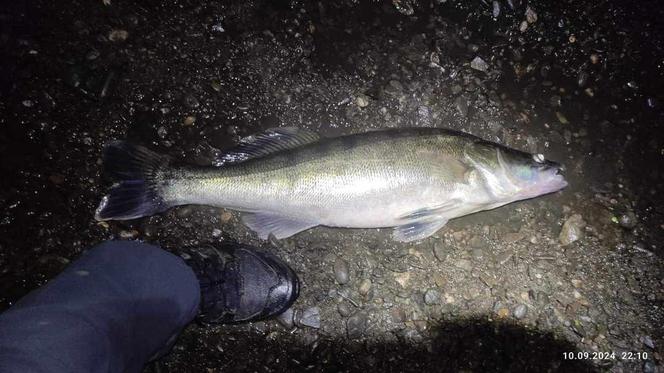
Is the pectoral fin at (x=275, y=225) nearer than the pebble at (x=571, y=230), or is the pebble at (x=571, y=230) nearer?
the pectoral fin at (x=275, y=225)

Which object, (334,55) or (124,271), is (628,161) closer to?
(334,55)

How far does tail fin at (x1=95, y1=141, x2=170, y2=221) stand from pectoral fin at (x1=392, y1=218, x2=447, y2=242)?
1.89 meters

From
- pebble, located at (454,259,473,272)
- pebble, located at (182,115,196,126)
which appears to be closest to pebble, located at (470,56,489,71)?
pebble, located at (454,259,473,272)

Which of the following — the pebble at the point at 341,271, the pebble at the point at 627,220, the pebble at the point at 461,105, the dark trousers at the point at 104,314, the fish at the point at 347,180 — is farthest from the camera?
the pebble at the point at 461,105

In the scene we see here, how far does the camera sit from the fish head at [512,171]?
119 inches

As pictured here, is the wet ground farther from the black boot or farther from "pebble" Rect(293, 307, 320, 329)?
the black boot

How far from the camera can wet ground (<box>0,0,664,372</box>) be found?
10.2 feet

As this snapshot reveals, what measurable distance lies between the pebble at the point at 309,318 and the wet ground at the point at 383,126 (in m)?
0.02

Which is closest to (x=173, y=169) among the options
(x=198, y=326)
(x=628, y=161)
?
(x=198, y=326)

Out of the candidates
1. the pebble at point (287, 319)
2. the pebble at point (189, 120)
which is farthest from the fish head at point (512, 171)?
the pebble at point (189, 120)

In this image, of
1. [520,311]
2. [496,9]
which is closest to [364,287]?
[520,311]

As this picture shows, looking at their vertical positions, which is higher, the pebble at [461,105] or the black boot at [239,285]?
the pebble at [461,105]

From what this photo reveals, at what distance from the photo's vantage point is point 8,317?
1884mm

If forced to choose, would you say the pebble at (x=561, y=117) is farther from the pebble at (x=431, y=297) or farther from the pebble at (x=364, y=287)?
the pebble at (x=364, y=287)
